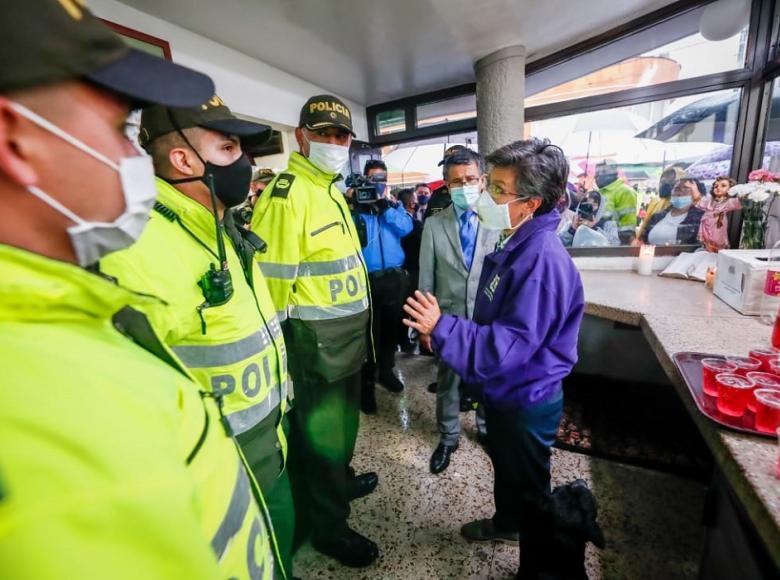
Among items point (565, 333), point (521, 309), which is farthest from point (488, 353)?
point (565, 333)

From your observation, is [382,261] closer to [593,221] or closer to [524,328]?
[524,328]

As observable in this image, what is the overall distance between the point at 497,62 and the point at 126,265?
329cm

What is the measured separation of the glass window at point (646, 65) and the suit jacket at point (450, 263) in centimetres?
198

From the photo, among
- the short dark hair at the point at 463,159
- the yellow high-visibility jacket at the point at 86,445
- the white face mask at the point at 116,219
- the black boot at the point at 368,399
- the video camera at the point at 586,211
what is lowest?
the black boot at the point at 368,399

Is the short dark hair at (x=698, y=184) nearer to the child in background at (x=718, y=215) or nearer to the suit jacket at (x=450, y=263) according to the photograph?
the child in background at (x=718, y=215)

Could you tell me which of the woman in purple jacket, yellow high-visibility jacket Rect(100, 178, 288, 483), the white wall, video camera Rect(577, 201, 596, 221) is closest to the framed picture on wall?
the white wall

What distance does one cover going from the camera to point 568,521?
1.07 meters

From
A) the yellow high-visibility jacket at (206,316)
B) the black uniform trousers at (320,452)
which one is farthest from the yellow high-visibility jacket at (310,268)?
the yellow high-visibility jacket at (206,316)

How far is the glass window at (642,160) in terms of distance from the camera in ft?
8.09

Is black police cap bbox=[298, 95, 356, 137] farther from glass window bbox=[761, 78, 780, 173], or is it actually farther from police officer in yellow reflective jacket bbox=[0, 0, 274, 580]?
glass window bbox=[761, 78, 780, 173]

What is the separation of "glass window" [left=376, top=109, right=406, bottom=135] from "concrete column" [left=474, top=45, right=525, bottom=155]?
1.81 m

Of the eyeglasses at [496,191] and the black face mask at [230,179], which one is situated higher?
the black face mask at [230,179]

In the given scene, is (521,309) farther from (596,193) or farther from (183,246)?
(596,193)

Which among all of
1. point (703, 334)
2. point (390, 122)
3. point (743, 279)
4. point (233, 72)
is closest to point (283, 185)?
point (703, 334)
